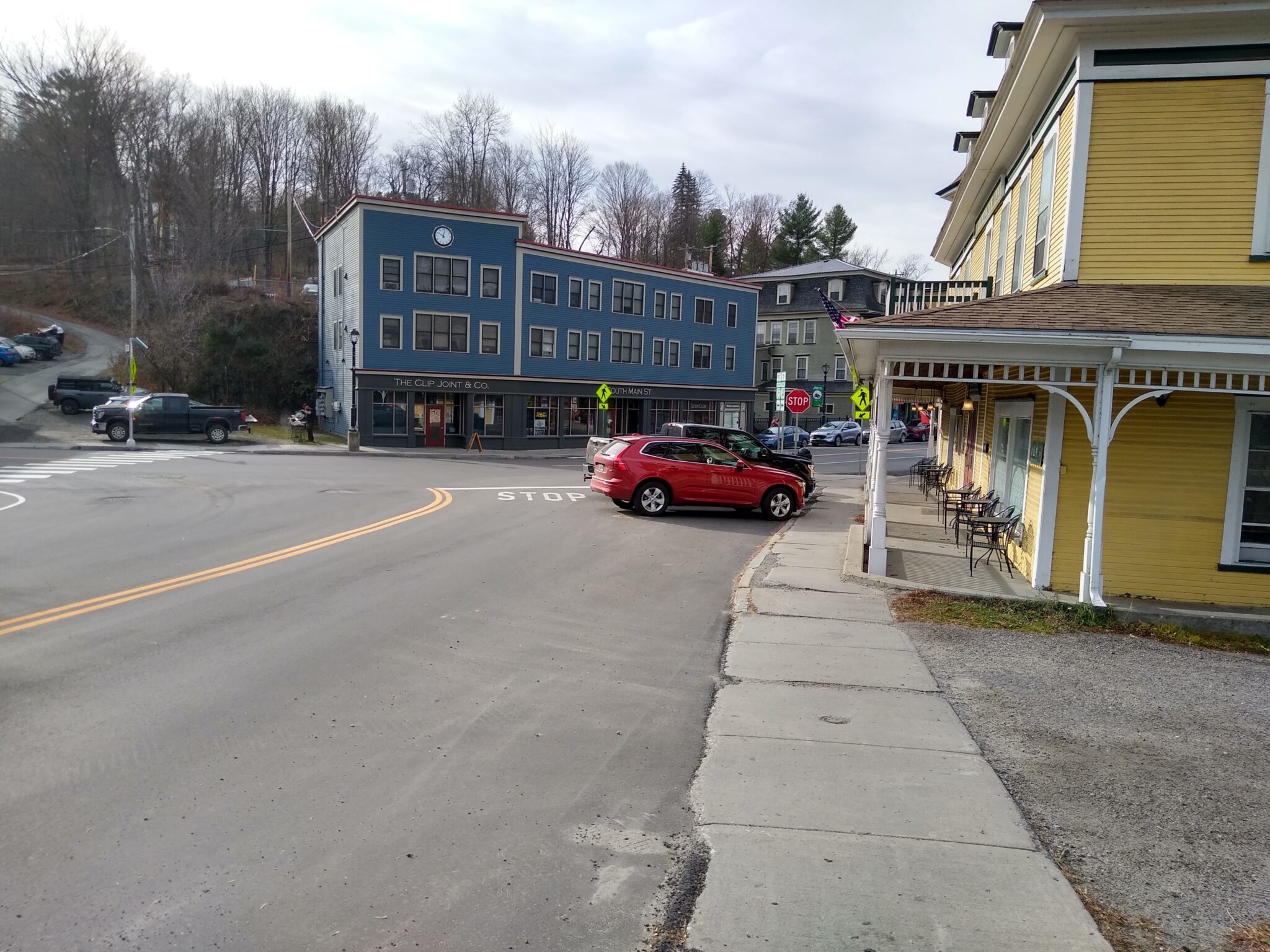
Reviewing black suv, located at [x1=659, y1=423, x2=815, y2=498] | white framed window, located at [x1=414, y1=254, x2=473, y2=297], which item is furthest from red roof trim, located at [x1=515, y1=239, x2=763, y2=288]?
black suv, located at [x1=659, y1=423, x2=815, y2=498]

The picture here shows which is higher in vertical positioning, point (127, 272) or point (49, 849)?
point (127, 272)

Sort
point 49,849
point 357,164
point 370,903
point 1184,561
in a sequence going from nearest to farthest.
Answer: point 370,903 < point 49,849 < point 1184,561 < point 357,164

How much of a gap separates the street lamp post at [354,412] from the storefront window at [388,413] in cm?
78

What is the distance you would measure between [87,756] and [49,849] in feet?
4.10

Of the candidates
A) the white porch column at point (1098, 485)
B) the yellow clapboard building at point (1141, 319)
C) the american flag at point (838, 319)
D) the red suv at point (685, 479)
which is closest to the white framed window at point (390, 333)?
the red suv at point (685, 479)

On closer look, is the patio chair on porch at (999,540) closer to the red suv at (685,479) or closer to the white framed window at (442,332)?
the red suv at (685,479)

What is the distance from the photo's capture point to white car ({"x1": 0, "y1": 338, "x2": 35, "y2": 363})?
51.3m

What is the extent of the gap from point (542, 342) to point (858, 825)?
140ft

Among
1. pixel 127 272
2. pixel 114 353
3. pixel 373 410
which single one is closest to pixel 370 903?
pixel 373 410

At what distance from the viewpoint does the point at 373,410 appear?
4178cm

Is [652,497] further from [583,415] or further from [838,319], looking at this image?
[583,415]

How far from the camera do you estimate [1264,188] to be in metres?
11.0

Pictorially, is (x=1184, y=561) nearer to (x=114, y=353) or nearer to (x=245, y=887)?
(x=245, y=887)

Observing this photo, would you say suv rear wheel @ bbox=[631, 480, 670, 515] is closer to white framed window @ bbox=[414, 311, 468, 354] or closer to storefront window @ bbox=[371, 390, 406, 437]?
storefront window @ bbox=[371, 390, 406, 437]
